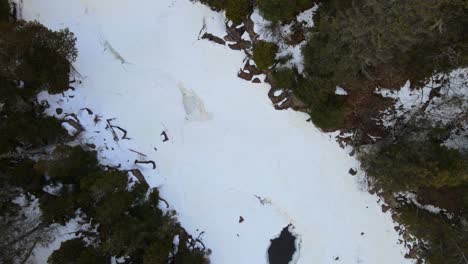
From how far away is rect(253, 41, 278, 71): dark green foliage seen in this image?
11.8 metres

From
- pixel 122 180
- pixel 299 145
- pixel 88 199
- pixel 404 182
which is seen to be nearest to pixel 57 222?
pixel 88 199

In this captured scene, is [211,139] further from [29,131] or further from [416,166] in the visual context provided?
[416,166]

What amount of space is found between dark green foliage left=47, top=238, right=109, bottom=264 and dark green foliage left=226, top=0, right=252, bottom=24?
804 centimetres

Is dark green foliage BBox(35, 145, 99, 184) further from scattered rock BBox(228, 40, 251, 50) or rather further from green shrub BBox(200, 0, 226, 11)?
green shrub BBox(200, 0, 226, 11)

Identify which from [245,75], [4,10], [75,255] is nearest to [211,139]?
[245,75]

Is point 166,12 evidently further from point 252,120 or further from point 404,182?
point 404,182

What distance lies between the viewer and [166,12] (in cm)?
1280

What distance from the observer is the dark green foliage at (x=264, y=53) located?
11805 millimetres

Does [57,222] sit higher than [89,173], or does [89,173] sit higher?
[89,173]

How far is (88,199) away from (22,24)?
5483 mm

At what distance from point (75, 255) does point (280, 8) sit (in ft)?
30.1

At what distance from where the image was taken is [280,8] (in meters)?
10.9

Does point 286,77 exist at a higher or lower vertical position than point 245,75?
lower

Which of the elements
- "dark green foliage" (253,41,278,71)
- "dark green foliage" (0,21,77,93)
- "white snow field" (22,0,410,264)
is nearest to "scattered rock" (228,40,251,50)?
"white snow field" (22,0,410,264)
